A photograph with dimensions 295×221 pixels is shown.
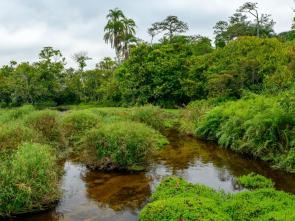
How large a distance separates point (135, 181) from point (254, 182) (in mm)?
4179

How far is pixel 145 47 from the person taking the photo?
141 ft

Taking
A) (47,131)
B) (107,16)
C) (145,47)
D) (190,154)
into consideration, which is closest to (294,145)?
(190,154)

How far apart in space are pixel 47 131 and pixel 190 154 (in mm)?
6973

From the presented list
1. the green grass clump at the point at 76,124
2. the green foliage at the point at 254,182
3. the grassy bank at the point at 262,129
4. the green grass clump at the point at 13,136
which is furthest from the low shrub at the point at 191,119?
the green grass clump at the point at 13,136

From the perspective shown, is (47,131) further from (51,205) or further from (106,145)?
(51,205)

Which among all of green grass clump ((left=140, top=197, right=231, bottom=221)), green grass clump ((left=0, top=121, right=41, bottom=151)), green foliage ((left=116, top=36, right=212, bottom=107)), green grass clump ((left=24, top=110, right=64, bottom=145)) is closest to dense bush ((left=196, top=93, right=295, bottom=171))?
green grass clump ((left=140, top=197, right=231, bottom=221))

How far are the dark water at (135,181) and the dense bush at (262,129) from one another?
0.64m

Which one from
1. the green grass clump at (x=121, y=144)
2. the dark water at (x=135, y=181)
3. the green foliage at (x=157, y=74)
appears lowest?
the dark water at (x=135, y=181)

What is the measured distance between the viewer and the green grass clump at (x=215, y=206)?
8719 mm

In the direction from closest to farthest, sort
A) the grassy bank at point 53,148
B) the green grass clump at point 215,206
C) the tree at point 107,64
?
1. the green grass clump at point 215,206
2. the grassy bank at point 53,148
3. the tree at point 107,64

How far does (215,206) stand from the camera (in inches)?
372

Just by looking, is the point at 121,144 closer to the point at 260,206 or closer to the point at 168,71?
the point at 260,206

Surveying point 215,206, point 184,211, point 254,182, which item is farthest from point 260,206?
point 254,182

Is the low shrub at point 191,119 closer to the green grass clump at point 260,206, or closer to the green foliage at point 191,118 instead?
the green foliage at point 191,118
